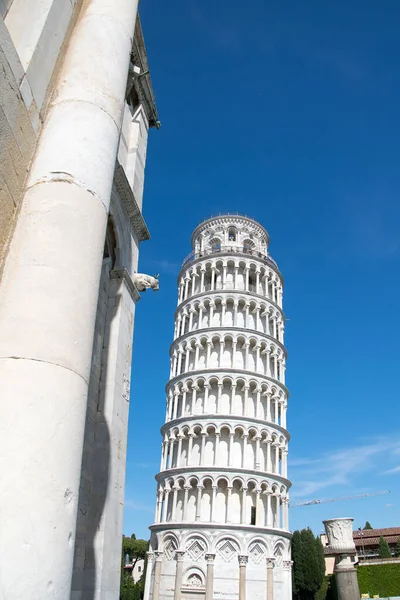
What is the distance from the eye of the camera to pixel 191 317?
40.8 meters

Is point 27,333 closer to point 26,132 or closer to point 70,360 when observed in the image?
point 70,360

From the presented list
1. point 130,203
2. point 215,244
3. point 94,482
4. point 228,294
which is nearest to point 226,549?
point 228,294

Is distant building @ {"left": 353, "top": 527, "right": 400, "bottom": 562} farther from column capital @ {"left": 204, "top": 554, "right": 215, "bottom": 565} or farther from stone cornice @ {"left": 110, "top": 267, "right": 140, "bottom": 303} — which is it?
stone cornice @ {"left": 110, "top": 267, "right": 140, "bottom": 303}

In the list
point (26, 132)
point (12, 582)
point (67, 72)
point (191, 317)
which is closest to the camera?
point (12, 582)

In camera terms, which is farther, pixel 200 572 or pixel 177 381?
pixel 177 381

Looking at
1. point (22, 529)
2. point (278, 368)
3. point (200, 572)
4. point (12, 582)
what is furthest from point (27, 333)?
point (278, 368)

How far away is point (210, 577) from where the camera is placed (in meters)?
30.7

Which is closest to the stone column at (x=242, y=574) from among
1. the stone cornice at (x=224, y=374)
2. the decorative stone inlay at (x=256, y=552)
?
the decorative stone inlay at (x=256, y=552)

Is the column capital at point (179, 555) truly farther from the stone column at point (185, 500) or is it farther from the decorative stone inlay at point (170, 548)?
the stone column at point (185, 500)

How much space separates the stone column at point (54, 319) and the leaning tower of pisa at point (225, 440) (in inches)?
1258

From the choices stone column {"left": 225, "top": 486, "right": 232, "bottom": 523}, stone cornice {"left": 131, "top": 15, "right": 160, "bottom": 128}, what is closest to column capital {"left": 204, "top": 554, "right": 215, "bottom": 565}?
stone column {"left": 225, "top": 486, "right": 232, "bottom": 523}

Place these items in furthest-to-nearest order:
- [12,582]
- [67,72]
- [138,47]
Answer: [138,47]
[67,72]
[12,582]

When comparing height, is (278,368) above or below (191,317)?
below

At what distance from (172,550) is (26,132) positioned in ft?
111
